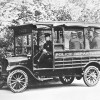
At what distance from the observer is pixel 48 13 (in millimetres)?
15758

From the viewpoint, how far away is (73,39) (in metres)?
12.5

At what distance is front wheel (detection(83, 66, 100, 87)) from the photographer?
12.3 meters

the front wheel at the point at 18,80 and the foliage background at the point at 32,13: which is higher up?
the foliage background at the point at 32,13

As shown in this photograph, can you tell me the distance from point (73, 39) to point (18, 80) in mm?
2738

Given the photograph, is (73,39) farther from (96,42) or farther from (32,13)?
(32,13)

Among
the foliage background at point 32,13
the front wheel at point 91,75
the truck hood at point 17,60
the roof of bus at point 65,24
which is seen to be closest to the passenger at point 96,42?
the roof of bus at point 65,24

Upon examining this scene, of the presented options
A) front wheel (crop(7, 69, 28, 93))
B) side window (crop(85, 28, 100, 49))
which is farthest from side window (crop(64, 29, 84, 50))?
front wheel (crop(7, 69, 28, 93))

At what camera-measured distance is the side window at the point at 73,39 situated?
483 inches

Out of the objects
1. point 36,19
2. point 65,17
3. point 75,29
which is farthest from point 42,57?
point 65,17

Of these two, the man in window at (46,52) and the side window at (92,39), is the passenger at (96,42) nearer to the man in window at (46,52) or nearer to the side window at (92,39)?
the side window at (92,39)

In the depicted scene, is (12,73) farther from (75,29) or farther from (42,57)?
(75,29)

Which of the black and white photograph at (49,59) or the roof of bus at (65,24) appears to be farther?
the roof of bus at (65,24)

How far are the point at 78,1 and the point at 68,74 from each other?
7.60 meters

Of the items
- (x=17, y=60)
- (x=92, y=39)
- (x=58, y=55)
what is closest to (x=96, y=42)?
(x=92, y=39)
